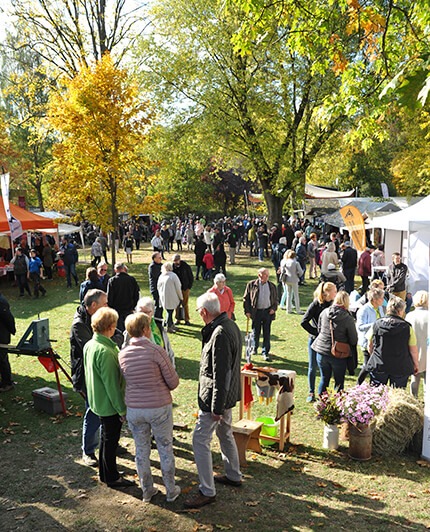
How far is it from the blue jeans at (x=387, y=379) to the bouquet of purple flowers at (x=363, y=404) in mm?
310

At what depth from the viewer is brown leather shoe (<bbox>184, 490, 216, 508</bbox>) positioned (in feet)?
15.2

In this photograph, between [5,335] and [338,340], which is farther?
[5,335]

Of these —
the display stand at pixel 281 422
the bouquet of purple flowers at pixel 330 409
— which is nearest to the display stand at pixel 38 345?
the display stand at pixel 281 422

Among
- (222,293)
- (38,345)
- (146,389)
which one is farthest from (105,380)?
(222,293)

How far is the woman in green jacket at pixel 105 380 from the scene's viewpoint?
15.4 ft

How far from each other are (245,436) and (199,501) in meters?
1.03

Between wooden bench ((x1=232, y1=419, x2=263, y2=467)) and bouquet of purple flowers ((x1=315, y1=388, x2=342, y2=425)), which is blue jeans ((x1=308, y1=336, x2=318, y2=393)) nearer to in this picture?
bouquet of purple flowers ((x1=315, y1=388, x2=342, y2=425))

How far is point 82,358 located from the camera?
5.88m

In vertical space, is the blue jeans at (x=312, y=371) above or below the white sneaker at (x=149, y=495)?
above

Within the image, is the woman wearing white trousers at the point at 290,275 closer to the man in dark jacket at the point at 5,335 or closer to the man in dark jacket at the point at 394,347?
the man in dark jacket at the point at 394,347

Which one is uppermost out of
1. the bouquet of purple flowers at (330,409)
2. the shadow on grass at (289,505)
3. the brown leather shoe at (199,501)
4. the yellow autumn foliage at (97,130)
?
the yellow autumn foliage at (97,130)

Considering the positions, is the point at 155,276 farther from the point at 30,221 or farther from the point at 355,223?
the point at 30,221

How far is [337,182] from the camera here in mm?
43375

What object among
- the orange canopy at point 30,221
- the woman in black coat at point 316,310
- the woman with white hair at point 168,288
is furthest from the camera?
the orange canopy at point 30,221
